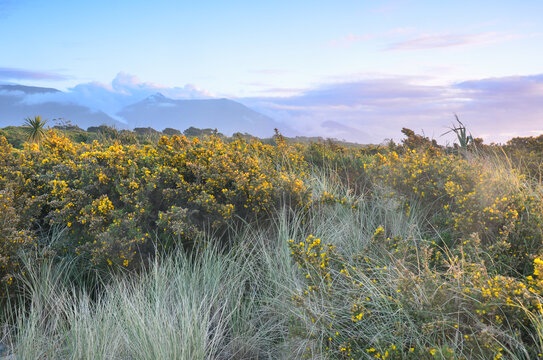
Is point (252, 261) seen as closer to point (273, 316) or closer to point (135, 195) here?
point (273, 316)

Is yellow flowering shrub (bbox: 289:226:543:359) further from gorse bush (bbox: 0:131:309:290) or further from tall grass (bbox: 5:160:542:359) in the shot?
gorse bush (bbox: 0:131:309:290)

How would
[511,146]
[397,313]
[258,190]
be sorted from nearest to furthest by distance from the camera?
[397,313] → [258,190] → [511,146]

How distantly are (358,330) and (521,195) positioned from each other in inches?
102

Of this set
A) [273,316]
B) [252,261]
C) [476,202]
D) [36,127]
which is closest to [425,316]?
[273,316]

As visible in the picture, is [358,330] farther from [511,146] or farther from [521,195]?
[511,146]

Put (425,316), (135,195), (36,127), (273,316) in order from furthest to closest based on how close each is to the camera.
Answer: (36,127)
(135,195)
(273,316)
(425,316)

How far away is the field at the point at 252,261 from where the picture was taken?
3041 millimetres

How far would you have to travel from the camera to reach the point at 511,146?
950 cm

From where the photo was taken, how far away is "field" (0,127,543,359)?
3.04m

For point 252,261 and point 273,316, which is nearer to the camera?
point 273,316

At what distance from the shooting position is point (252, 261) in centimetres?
456

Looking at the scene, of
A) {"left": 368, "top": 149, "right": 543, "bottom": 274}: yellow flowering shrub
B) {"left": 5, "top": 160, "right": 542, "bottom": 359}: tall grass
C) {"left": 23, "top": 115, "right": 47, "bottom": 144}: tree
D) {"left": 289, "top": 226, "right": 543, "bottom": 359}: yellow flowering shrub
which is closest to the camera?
{"left": 289, "top": 226, "right": 543, "bottom": 359}: yellow flowering shrub

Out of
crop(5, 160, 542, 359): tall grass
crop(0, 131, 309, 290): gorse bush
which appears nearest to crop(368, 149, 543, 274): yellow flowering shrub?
crop(5, 160, 542, 359): tall grass

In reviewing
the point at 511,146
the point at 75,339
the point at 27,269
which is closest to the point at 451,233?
the point at 75,339
